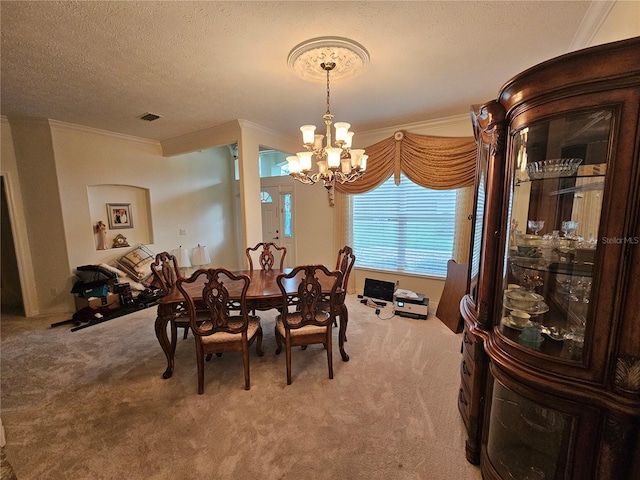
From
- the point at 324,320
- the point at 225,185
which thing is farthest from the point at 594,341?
the point at 225,185

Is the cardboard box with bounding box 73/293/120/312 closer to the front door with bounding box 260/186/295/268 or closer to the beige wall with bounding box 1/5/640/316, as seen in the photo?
the beige wall with bounding box 1/5/640/316

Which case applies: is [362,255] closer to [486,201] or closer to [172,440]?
[486,201]

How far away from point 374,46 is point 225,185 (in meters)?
4.57

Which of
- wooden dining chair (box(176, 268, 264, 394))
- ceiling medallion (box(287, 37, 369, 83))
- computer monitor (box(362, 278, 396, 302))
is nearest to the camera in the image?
ceiling medallion (box(287, 37, 369, 83))

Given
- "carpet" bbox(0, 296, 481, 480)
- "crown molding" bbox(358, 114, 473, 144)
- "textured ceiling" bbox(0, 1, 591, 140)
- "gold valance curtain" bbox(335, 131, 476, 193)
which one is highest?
"textured ceiling" bbox(0, 1, 591, 140)

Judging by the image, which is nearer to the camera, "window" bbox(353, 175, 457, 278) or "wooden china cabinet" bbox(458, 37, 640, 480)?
"wooden china cabinet" bbox(458, 37, 640, 480)

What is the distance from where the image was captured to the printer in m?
3.46

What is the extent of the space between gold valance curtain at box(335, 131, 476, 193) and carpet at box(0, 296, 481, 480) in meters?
2.04

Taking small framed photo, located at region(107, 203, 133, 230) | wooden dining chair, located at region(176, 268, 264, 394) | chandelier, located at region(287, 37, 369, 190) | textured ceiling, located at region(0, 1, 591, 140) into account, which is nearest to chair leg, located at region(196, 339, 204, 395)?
wooden dining chair, located at region(176, 268, 264, 394)

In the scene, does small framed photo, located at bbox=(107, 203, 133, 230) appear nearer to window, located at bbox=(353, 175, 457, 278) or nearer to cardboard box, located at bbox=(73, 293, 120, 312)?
cardboard box, located at bbox=(73, 293, 120, 312)

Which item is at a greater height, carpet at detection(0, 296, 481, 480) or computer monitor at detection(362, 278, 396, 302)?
computer monitor at detection(362, 278, 396, 302)

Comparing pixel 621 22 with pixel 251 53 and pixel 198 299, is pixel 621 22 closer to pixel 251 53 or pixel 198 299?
pixel 251 53

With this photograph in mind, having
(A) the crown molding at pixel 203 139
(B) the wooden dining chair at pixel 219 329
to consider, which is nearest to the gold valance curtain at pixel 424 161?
(A) the crown molding at pixel 203 139

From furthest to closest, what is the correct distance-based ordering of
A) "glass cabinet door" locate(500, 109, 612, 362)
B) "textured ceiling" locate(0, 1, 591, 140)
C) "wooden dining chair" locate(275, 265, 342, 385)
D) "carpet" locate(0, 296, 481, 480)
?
"wooden dining chair" locate(275, 265, 342, 385) → "textured ceiling" locate(0, 1, 591, 140) → "carpet" locate(0, 296, 481, 480) → "glass cabinet door" locate(500, 109, 612, 362)
